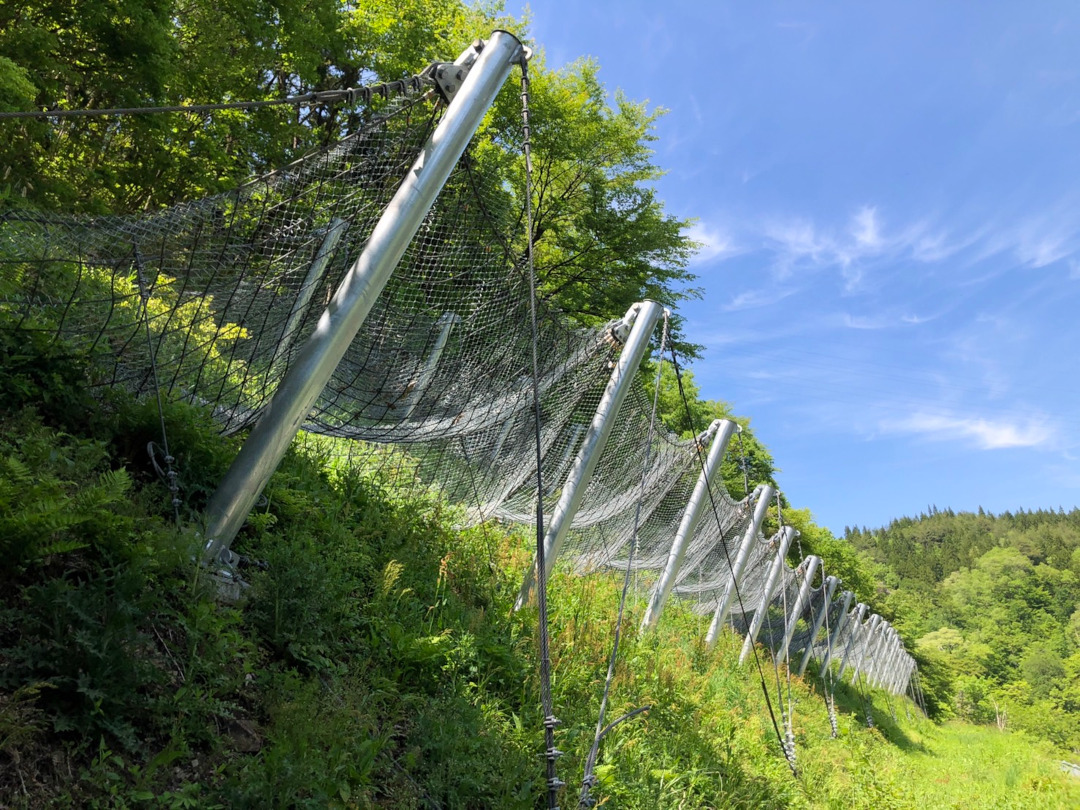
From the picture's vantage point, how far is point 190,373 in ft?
10.8

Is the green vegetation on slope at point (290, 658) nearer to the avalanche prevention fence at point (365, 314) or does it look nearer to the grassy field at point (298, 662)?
the grassy field at point (298, 662)

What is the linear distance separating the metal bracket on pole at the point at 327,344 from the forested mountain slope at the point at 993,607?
33.8 metres

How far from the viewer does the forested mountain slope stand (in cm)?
3795

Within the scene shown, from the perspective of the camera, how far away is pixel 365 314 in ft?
9.40

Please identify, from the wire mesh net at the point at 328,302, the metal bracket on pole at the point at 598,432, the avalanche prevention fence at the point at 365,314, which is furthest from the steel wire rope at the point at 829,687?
the metal bracket on pole at the point at 598,432

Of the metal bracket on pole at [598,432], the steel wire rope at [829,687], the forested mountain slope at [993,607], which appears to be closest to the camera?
the metal bracket on pole at [598,432]

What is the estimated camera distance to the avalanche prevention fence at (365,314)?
112 inches

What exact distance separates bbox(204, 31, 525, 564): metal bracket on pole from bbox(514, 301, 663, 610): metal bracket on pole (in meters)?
1.98

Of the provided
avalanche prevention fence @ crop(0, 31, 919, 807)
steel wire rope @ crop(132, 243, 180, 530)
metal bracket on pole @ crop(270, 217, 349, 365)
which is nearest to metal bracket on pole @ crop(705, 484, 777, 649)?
avalanche prevention fence @ crop(0, 31, 919, 807)

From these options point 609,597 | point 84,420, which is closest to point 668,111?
point 609,597

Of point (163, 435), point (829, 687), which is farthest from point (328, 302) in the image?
point (829, 687)

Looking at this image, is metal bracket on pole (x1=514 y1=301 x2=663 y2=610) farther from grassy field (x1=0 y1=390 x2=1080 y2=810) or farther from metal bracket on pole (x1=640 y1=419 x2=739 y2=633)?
metal bracket on pole (x1=640 y1=419 x2=739 y2=633)

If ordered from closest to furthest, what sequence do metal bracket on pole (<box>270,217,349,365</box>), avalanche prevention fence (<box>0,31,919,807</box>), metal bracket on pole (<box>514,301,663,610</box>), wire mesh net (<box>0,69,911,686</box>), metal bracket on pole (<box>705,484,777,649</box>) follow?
1. avalanche prevention fence (<box>0,31,919,807</box>)
2. wire mesh net (<box>0,69,911,686</box>)
3. metal bracket on pole (<box>270,217,349,365</box>)
4. metal bracket on pole (<box>514,301,663,610</box>)
5. metal bracket on pole (<box>705,484,777,649</box>)

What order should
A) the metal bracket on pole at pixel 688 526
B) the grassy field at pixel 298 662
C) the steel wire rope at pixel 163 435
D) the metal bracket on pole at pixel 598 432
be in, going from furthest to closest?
the metal bracket on pole at pixel 688 526, the metal bracket on pole at pixel 598 432, the steel wire rope at pixel 163 435, the grassy field at pixel 298 662
